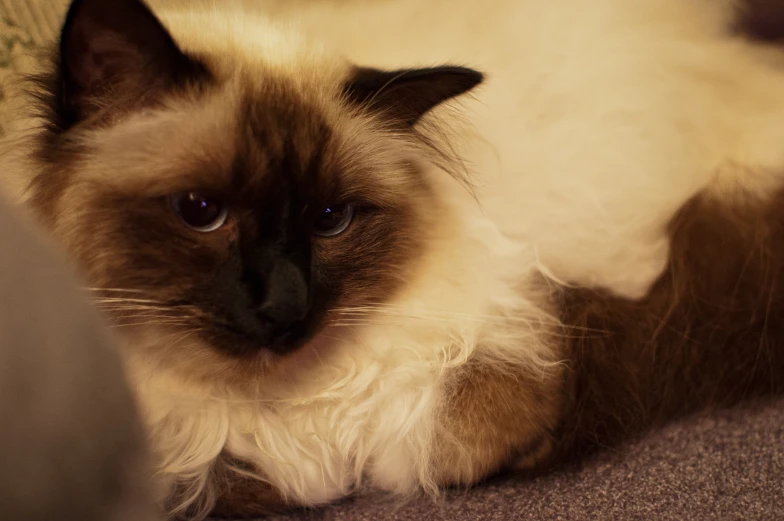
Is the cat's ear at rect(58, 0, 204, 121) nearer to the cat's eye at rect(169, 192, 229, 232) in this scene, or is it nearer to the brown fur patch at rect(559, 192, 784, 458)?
the cat's eye at rect(169, 192, 229, 232)

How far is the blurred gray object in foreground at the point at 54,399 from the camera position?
0.39 metres

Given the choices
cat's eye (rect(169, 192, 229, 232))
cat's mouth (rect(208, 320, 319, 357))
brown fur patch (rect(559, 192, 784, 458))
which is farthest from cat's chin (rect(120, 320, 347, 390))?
brown fur patch (rect(559, 192, 784, 458))

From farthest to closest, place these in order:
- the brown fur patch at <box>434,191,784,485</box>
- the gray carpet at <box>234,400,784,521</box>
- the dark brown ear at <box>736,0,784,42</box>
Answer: the dark brown ear at <box>736,0,784,42</box>, the brown fur patch at <box>434,191,784,485</box>, the gray carpet at <box>234,400,784,521</box>

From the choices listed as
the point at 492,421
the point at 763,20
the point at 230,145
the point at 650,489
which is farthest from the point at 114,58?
the point at 763,20

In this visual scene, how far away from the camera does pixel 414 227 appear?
3.39 ft

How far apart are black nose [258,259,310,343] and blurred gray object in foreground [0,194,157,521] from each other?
32 centimetres

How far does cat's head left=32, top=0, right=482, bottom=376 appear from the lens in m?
0.80

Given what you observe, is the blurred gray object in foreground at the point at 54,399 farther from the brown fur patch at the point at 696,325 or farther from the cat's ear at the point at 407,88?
the brown fur patch at the point at 696,325

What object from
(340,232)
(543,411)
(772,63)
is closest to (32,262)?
(340,232)

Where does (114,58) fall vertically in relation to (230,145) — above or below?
above

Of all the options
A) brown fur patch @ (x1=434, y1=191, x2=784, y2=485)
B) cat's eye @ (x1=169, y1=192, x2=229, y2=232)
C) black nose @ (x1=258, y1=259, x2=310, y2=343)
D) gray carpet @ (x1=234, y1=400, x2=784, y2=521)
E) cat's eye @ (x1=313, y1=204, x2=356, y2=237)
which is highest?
cat's eye @ (x1=169, y1=192, x2=229, y2=232)

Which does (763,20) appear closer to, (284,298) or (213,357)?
(284,298)

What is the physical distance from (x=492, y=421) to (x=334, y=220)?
16.0 inches

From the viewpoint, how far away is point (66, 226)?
82 cm
